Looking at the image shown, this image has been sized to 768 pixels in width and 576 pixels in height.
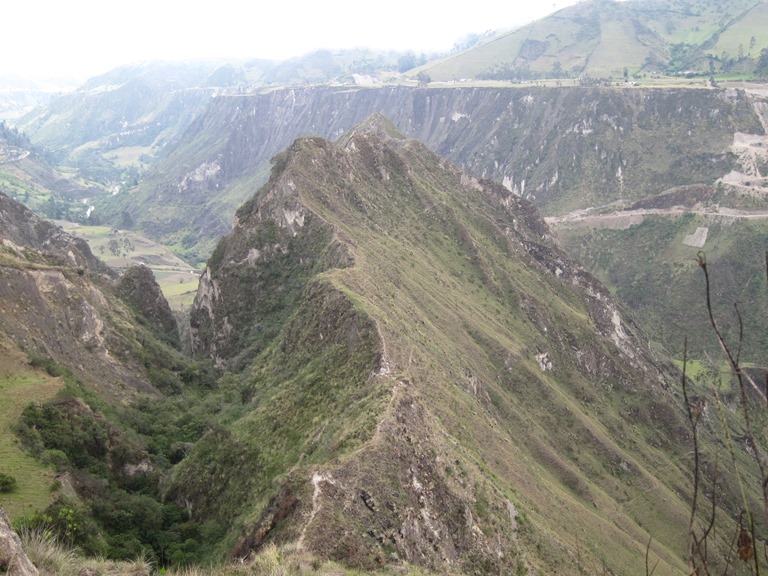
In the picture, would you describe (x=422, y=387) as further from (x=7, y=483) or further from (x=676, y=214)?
(x=676, y=214)

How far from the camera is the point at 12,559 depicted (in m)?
16.9

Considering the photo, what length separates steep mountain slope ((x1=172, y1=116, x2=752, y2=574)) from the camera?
38.1 meters

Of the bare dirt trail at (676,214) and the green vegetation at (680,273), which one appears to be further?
the bare dirt trail at (676,214)

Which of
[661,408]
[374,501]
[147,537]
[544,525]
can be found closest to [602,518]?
[544,525]

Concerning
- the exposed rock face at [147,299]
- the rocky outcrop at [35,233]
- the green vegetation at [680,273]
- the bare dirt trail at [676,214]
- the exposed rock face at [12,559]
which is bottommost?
the green vegetation at [680,273]

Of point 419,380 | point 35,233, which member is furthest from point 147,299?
point 419,380

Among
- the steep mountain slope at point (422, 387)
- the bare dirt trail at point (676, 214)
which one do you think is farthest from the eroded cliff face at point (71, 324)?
the bare dirt trail at point (676, 214)

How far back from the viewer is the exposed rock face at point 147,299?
102m

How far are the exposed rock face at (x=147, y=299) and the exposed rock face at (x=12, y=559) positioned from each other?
85.2 m

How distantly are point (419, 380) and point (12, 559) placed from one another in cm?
4221

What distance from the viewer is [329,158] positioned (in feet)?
339

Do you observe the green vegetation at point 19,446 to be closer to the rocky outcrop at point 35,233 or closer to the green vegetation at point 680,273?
the rocky outcrop at point 35,233

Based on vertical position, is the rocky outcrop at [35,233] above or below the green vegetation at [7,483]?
above

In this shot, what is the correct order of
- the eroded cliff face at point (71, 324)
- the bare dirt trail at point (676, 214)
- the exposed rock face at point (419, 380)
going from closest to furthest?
the exposed rock face at point (419, 380) < the eroded cliff face at point (71, 324) < the bare dirt trail at point (676, 214)
